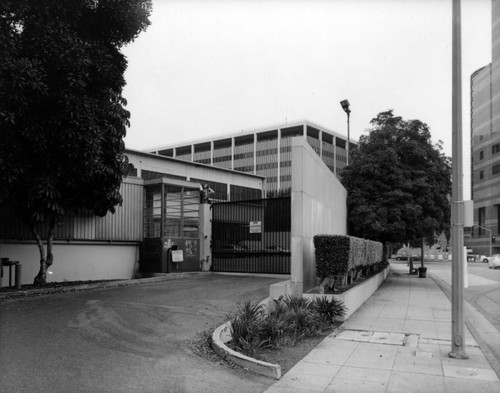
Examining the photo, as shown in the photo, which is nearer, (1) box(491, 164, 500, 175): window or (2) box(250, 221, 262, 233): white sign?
(2) box(250, 221, 262, 233): white sign

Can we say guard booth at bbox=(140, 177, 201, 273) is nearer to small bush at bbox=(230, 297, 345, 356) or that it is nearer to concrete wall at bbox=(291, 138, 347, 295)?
concrete wall at bbox=(291, 138, 347, 295)

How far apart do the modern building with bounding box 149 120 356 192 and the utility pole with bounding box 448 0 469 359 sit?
85.8 m

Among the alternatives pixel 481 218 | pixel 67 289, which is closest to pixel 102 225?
pixel 67 289

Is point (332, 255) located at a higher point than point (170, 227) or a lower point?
lower

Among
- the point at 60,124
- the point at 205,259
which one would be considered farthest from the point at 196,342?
the point at 205,259

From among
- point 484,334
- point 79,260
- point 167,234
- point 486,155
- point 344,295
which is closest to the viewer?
point 484,334

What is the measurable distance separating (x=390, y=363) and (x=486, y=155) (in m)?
92.3

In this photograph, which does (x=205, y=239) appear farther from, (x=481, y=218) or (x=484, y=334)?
(x=481, y=218)

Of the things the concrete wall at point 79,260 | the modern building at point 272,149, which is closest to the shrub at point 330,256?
the concrete wall at point 79,260

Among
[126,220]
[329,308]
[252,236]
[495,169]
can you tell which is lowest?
[329,308]

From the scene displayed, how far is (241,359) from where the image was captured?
21.6 feet

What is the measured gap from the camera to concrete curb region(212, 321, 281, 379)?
245 inches

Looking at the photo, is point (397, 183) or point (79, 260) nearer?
point (79, 260)

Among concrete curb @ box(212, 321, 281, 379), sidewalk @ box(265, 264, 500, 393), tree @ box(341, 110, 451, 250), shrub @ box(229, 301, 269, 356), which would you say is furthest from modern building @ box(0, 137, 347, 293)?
concrete curb @ box(212, 321, 281, 379)
